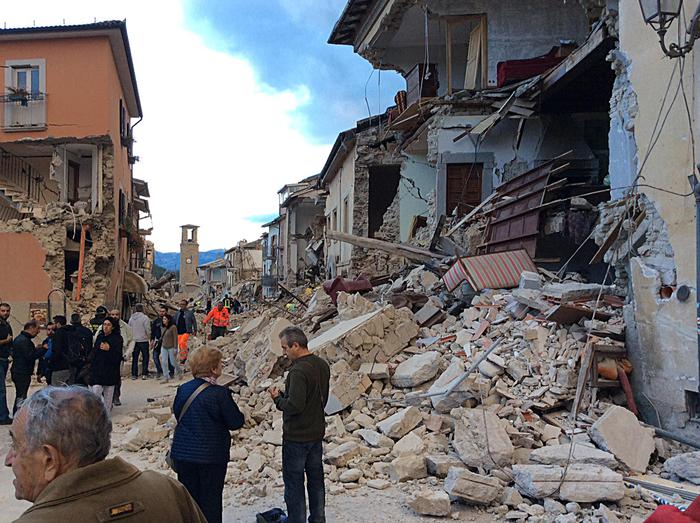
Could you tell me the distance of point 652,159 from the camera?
6.85 metres

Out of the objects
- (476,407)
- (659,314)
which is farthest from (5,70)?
(659,314)

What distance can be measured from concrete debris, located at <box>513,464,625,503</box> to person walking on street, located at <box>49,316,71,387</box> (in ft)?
22.5

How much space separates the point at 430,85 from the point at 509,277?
9798mm

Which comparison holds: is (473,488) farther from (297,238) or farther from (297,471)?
(297,238)

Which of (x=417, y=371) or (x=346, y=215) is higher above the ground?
(x=346, y=215)

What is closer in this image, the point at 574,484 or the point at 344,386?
the point at 574,484

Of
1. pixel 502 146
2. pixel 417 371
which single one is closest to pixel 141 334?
pixel 417 371

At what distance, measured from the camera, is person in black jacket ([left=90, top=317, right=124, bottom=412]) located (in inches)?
321

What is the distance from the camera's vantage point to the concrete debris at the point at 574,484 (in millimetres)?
5039

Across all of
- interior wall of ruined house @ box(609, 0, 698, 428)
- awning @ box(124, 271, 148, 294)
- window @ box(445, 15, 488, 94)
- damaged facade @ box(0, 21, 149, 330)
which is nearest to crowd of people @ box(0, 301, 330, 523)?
interior wall of ruined house @ box(609, 0, 698, 428)

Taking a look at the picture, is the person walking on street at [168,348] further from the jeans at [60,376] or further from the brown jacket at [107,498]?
the brown jacket at [107,498]

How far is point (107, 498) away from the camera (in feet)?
5.52

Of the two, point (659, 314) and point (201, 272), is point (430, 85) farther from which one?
point (201, 272)

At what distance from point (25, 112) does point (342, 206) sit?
478 inches
